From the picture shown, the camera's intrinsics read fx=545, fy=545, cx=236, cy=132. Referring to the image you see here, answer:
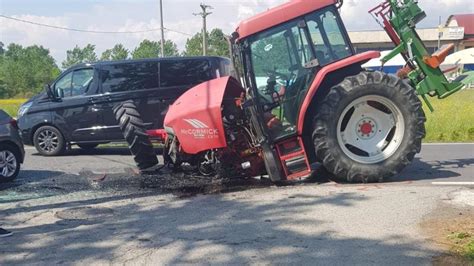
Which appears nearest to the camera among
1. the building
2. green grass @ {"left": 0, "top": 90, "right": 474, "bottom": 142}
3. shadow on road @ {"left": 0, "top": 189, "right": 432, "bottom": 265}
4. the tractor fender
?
shadow on road @ {"left": 0, "top": 189, "right": 432, "bottom": 265}

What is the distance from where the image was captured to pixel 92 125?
11859 millimetres

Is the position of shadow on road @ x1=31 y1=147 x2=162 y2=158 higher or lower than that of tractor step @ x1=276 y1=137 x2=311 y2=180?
higher

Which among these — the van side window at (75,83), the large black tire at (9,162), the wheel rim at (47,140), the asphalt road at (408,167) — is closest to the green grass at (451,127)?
the asphalt road at (408,167)

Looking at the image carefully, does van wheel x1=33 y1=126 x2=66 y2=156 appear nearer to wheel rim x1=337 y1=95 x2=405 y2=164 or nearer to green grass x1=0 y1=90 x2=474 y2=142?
wheel rim x1=337 y1=95 x2=405 y2=164

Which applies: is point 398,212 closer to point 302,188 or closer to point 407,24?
point 302,188

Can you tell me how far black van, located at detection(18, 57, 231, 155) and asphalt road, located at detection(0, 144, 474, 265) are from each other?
262cm

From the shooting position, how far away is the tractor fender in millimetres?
Result: 7590

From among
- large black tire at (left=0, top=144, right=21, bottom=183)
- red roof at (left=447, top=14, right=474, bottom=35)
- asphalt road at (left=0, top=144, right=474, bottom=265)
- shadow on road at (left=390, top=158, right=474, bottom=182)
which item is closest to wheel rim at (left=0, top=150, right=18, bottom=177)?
large black tire at (left=0, top=144, right=21, bottom=183)

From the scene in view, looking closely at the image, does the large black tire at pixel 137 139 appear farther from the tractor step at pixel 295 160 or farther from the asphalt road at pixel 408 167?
the tractor step at pixel 295 160

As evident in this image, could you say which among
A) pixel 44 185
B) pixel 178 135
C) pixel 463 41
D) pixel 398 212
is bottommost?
pixel 398 212

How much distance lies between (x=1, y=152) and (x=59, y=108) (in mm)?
2923


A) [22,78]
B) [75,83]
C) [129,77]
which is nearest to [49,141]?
[75,83]

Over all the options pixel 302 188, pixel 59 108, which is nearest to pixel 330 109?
pixel 302 188

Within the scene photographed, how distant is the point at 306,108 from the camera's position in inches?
299
